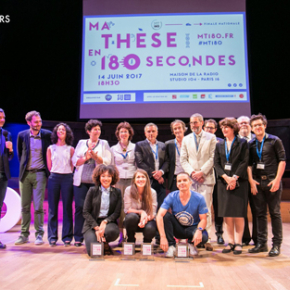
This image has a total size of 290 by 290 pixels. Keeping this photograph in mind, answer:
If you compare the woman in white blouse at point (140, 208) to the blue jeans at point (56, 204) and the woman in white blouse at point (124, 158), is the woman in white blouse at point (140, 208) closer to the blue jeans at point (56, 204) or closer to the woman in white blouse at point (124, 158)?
the woman in white blouse at point (124, 158)

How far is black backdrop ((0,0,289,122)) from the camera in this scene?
5754 mm

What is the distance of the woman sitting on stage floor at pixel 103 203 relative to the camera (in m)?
2.80

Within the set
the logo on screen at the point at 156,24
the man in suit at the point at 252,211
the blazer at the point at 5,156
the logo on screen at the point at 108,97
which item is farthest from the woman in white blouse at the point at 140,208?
the logo on screen at the point at 156,24

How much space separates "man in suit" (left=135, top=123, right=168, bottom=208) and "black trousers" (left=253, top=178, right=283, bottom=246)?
99 cm

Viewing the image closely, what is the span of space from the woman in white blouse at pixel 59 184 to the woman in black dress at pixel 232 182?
5.21 ft

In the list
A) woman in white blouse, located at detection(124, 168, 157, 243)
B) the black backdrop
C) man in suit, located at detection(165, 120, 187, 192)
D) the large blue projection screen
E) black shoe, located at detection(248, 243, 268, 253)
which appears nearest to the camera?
woman in white blouse, located at detection(124, 168, 157, 243)

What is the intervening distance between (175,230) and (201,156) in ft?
2.84

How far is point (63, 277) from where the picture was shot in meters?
2.12

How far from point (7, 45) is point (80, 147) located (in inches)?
151

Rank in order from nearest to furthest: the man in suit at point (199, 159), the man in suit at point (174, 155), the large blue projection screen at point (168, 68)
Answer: the man in suit at point (199, 159)
the man in suit at point (174, 155)
the large blue projection screen at point (168, 68)

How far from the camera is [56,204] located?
128 inches

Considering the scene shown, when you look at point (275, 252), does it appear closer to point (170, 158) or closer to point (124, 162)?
point (170, 158)

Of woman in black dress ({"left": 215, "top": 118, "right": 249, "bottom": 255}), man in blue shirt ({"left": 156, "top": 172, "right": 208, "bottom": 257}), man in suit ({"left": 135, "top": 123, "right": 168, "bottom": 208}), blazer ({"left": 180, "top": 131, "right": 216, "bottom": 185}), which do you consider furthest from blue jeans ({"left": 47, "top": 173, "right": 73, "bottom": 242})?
woman in black dress ({"left": 215, "top": 118, "right": 249, "bottom": 255})

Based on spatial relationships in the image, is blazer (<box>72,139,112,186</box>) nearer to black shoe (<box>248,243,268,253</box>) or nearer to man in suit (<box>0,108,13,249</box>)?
man in suit (<box>0,108,13,249</box>)
